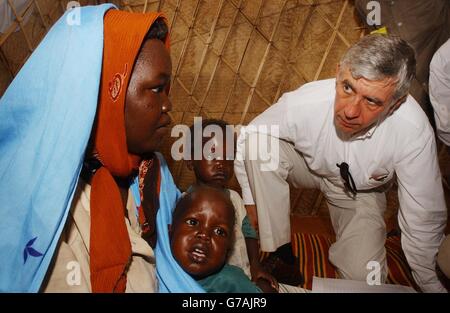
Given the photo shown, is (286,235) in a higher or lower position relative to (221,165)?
lower

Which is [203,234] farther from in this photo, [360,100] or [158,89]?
[360,100]

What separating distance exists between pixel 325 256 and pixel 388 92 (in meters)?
0.67

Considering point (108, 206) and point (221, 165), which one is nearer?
point (108, 206)

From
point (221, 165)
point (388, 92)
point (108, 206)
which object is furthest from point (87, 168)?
point (388, 92)

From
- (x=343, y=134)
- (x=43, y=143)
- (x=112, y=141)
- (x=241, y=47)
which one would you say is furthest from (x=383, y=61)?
(x=241, y=47)

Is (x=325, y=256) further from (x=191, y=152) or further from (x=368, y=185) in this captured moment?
(x=191, y=152)

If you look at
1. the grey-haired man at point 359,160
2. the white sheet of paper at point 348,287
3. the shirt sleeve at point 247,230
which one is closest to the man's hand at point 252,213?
the grey-haired man at point 359,160

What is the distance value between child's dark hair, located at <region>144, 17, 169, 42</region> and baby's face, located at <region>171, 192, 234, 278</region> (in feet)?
A: 1.34

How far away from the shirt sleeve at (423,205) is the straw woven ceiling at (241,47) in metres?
0.85

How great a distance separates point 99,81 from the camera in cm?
59

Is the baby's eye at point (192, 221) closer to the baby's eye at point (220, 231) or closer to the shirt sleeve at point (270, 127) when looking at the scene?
the baby's eye at point (220, 231)

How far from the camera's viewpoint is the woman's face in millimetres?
651
